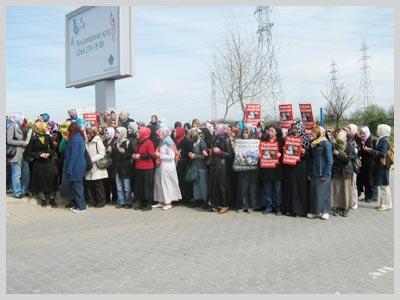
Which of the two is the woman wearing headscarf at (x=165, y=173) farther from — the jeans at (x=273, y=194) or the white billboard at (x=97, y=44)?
the white billboard at (x=97, y=44)

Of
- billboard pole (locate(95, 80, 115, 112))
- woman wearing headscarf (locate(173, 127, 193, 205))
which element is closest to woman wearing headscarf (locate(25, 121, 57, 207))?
woman wearing headscarf (locate(173, 127, 193, 205))

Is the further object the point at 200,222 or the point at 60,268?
the point at 200,222

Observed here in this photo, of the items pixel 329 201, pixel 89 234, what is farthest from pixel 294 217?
pixel 89 234

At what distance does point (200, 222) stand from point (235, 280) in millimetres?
3479

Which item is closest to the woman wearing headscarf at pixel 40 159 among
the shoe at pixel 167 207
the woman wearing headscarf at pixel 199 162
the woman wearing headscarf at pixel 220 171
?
the shoe at pixel 167 207

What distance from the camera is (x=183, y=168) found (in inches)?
428

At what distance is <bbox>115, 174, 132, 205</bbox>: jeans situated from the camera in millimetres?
10516

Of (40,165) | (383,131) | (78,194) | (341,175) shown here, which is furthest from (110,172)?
(383,131)

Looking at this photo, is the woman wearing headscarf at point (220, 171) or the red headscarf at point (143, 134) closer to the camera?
the woman wearing headscarf at point (220, 171)

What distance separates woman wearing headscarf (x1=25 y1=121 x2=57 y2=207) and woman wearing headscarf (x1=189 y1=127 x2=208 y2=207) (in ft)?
10.7

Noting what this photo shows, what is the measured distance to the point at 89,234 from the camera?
26.2 feet

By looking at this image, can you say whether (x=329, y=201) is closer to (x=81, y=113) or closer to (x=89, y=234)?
(x=89, y=234)

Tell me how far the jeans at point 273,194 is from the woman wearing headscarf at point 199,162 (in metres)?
1.44

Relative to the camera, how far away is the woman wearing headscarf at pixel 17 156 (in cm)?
1067
